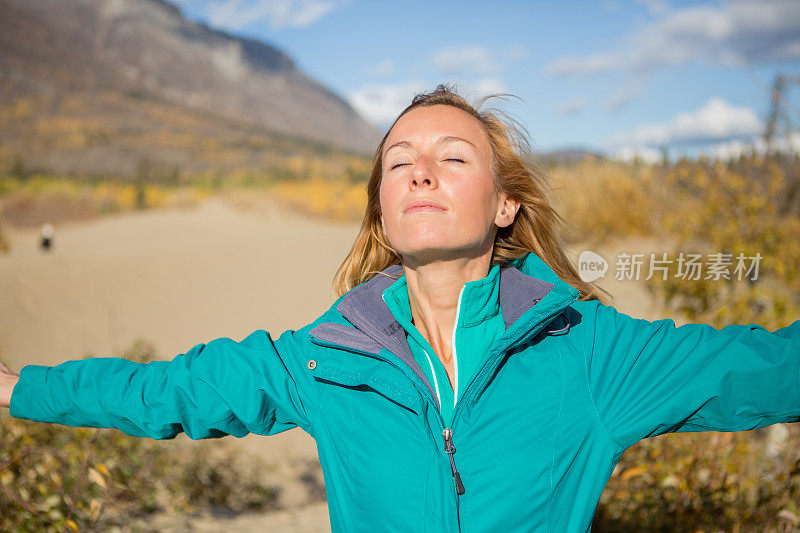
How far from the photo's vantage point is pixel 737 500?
275 cm

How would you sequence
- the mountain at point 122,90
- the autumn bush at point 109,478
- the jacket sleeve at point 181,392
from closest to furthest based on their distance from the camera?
the jacket sleeve at point 181,392 < the autumn bush at point 109,478 < the mountain at point 122,90

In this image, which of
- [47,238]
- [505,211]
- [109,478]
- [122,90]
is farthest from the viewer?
[122,90]

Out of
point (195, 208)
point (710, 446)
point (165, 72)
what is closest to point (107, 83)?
point (165, 72)

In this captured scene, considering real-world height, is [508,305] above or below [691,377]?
above

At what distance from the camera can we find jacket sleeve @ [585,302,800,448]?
112 cm


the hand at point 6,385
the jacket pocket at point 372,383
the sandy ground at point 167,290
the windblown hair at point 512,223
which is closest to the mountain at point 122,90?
the sandy ground at point 167,290

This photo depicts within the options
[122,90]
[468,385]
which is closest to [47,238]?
[122,90]

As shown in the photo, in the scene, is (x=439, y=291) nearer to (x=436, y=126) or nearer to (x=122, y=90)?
(x=436, y=126)

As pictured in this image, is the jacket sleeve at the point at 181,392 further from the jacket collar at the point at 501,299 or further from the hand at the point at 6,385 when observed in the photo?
the jacket collar at the point at 501,299

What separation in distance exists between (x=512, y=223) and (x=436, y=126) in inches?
17.7

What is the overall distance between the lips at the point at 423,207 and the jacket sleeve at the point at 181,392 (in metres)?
0.45

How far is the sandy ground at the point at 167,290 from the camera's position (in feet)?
19.6

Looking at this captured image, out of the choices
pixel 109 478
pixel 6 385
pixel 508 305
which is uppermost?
pixel 508 305

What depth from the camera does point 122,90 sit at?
523 inches
